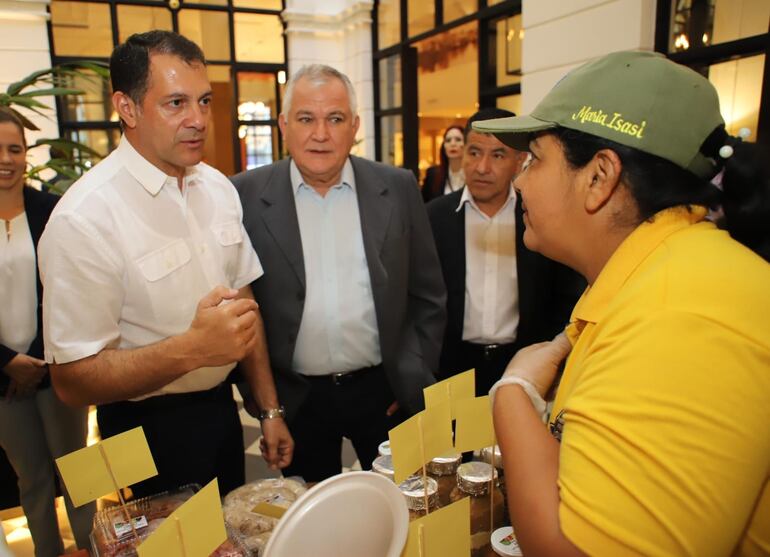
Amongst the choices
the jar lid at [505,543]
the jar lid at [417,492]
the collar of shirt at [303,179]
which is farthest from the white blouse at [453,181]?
the jar lid at [505,543]

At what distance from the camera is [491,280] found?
2410 mm

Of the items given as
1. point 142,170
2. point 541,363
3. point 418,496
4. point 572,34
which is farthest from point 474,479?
point 572,34

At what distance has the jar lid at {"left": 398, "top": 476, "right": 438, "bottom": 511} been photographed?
1.14 metres

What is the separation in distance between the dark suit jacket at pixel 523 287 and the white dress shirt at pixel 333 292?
2.04ft

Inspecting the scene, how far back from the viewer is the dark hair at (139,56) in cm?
138

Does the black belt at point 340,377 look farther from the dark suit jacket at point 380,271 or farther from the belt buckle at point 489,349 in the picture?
the belt buckle at point 489,349

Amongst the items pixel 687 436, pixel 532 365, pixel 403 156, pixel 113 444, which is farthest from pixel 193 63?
pixel 403 156

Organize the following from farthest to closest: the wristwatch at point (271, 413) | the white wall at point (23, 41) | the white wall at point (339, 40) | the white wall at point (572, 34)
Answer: the white wall at point (339, 40)
the white wall at point (23, 41)
the white wall at point (572, 34)
the wristwatch at point (271, 413)

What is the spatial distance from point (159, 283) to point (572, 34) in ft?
12.1

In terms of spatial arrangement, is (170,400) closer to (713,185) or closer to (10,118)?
(713,185)

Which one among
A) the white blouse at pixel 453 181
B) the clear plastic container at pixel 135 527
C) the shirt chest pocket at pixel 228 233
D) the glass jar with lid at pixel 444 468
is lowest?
the glass jar with lid at pixel 444 468

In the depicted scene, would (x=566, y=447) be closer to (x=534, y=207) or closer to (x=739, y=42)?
(x=534, y=207)

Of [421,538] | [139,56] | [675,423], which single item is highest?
[139,56]

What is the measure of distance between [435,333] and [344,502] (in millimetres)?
1323
